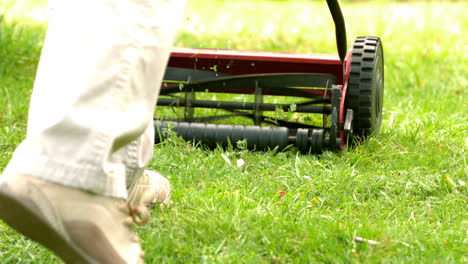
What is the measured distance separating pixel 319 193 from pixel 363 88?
0.52 meters

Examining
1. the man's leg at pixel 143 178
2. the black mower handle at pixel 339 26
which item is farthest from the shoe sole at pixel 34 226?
the black mower handle at pixel 339 26

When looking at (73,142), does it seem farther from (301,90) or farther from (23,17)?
(23,17)

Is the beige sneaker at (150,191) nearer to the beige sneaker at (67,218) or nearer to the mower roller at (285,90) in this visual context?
the beige sneaker at (67,218)

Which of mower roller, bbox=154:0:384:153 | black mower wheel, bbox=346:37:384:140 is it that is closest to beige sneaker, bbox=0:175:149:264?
mower roller, bbox=154:0:384:153

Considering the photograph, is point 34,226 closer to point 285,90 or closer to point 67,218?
point 67,218

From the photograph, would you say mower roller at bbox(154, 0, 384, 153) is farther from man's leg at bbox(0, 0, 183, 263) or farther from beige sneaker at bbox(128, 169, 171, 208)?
man's leg at bbox(0, 0, 183, 263)

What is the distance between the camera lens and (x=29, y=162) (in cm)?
120

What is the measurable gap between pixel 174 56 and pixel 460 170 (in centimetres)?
125

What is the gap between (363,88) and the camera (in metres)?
2.47

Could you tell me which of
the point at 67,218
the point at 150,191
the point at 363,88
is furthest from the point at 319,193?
the point at 67,218

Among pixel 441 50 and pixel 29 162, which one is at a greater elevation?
pixel 29 162

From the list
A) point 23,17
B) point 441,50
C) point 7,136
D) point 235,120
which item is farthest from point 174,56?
point 23,17

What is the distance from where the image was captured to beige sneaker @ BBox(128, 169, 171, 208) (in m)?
1.74

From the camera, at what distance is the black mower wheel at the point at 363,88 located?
2473 mm
